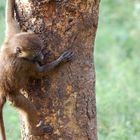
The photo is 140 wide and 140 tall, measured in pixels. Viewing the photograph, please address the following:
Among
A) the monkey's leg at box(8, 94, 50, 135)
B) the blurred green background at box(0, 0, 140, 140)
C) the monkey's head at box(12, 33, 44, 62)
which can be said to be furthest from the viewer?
the blurred green background at box(0, 0, 140, 140)

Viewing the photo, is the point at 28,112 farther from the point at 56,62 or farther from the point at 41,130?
the point at 56,62

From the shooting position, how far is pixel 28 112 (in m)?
4.82

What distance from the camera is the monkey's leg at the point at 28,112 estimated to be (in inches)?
189

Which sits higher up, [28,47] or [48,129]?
[28,47]

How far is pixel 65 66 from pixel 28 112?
404 millimetres

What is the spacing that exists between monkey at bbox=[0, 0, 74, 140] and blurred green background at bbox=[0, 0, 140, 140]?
2184 millimetres

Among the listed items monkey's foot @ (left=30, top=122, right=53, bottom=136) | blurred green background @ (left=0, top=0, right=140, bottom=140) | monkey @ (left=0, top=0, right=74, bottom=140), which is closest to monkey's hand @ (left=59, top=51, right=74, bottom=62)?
monkey @ (left=0, top=0, right=74, bottom=140)

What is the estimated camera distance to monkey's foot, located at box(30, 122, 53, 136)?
4.83m

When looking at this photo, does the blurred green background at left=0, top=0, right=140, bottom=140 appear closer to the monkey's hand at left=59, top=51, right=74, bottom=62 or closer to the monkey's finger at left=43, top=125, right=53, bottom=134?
the monkey's finger at left=43, top=125, right=53, bottom=134

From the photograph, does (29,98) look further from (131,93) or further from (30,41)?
(131,93)

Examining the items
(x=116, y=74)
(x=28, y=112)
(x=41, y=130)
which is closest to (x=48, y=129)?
(x=41, y=130)

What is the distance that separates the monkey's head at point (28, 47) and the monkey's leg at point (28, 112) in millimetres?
293

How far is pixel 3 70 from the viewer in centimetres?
482

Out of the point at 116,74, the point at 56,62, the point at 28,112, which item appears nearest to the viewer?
the point at 56,62
